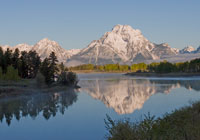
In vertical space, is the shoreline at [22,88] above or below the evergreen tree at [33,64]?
below

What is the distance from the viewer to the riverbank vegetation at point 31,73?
222 ft

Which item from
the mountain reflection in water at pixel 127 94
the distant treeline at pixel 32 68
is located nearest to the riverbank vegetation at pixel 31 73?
the distant treeline at pixel 32 68

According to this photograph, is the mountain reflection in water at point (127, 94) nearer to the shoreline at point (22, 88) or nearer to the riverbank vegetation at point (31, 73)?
the riverbank vegetation at point (31, 73)

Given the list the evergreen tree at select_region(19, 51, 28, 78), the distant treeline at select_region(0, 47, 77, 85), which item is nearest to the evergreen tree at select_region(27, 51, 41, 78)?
the distant treeline at select_region(0, 47, 77, 85)

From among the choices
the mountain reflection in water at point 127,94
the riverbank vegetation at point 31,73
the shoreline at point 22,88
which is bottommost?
the mountain reflection in water at point 127,94

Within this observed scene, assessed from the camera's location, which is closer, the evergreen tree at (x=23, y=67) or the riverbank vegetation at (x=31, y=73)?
the riverbank vegetation at (x=31, y=73)

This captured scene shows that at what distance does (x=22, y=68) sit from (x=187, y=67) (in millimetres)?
113378

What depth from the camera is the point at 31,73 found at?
9906cm

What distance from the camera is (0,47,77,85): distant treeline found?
71.7 metres

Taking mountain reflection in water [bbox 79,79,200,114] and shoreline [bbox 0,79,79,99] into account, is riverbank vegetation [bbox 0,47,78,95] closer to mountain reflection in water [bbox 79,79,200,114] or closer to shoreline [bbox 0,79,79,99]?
shoreline [bbox 0,79,79,99]

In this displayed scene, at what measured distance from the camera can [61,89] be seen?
74.1 m

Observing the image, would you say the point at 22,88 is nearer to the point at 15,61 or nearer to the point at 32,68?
the point at 15,61

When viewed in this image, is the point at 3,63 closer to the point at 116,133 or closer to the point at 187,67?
the point at 116,133

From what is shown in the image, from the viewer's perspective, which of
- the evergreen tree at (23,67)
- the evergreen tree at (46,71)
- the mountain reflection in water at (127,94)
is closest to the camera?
the mountain reflection in water at (127,94)
